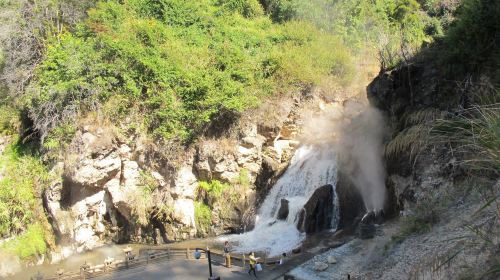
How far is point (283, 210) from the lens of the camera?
19.6m

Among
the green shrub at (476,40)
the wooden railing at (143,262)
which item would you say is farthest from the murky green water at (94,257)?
the green shrub at (476,40)

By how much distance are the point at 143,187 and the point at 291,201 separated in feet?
25.0

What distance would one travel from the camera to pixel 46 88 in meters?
21.0

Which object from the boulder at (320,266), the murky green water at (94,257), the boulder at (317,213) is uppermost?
the boulder at (317,213)

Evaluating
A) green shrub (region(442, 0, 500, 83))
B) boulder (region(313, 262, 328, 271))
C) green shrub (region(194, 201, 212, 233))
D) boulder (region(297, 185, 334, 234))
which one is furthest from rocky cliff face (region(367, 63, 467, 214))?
green shrub (region(194, 201, 212, 233))

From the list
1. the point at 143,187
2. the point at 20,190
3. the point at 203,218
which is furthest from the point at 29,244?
the point at 203,218

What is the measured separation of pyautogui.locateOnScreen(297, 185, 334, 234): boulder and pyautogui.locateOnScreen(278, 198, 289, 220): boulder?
988mm

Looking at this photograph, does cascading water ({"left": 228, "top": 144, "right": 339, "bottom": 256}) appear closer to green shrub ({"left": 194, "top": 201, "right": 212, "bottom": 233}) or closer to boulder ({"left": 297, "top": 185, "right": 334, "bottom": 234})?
boulder ({"left": 297, "top": 185, "right": 334, "bottom": 234})

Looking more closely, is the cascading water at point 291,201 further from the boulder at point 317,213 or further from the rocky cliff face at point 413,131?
the rocky cliff face at point 413,131

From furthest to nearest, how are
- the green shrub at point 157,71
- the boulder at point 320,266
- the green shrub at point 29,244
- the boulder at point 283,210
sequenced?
1. the green shrub at point 157,71
2. the boulder at point 283,210
3. the green shrub at point 29,244
4. the boulder at point 320,266

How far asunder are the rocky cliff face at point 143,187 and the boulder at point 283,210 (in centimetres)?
152

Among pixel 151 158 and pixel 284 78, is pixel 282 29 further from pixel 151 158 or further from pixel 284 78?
pixel 151 158

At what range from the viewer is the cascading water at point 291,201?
1820 centimetres

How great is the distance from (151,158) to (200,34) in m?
9.84
